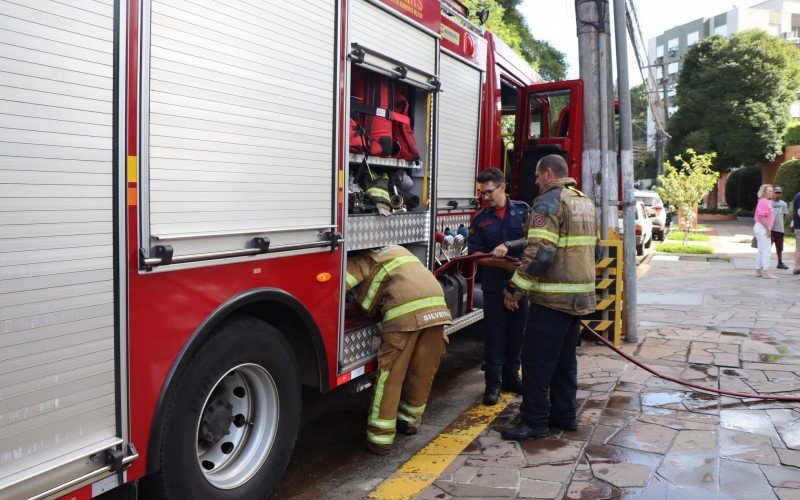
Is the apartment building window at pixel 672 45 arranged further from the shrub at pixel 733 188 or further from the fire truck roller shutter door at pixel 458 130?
the fire truck roller shutter door at pixel 458 130

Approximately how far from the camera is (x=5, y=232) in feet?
7.13

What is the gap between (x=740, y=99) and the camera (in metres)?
37.5

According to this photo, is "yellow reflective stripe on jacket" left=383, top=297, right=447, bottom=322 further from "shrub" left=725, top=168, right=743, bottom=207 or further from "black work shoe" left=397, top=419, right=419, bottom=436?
"shrub" left=725, top=168, right=743, bottom=207

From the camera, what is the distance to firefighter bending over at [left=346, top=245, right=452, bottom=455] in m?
4.38

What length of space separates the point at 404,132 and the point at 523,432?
88.4 inches

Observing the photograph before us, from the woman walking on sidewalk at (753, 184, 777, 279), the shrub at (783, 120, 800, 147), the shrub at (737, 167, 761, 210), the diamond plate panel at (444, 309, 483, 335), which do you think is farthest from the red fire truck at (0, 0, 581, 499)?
the shrub at (737, 167, 761, 210)

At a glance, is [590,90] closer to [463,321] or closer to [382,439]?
[463,321]

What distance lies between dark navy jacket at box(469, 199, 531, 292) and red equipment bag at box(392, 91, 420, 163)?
0.75m

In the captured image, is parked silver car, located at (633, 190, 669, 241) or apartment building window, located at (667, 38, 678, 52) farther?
apartment building window, located at (667, 38, 678, 52)

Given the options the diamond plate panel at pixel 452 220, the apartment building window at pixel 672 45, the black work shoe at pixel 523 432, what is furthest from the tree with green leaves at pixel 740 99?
the apartment building window at pixel 672 45

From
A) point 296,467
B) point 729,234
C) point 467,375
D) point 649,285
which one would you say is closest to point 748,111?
point 729,234

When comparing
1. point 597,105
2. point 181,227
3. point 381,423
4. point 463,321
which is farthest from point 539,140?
point 181,227

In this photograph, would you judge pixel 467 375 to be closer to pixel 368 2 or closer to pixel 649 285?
pixel 368 2

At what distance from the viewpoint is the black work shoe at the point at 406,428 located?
4.73 m
